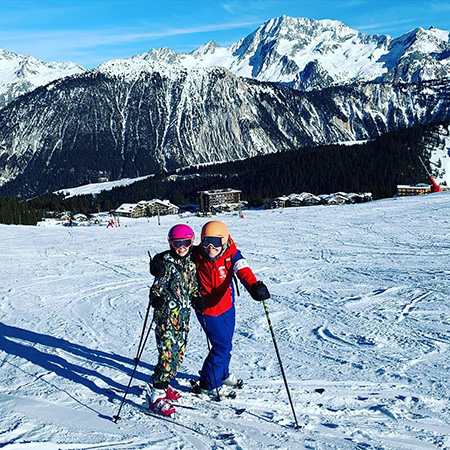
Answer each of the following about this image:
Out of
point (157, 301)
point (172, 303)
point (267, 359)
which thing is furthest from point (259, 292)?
point (267, 359)

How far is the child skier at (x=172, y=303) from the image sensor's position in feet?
18.1

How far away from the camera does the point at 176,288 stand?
18.2 ft

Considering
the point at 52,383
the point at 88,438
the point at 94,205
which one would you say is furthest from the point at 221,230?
the point at 94,205

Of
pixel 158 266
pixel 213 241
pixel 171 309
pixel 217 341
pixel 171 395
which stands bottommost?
pixel 171 395

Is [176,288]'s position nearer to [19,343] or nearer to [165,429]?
[165,429]

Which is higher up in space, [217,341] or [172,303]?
[172,303]

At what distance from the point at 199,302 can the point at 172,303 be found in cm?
34

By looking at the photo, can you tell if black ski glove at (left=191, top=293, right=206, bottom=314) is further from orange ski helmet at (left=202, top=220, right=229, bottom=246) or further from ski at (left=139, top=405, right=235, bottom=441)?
ski at (left=139, top=405, right=235, bottom=441)

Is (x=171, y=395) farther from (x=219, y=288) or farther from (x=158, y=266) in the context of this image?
(x=158, y=266)

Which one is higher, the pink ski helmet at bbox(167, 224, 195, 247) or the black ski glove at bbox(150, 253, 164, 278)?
the pink ski helmet at bbox(167, 224, 195, 247)

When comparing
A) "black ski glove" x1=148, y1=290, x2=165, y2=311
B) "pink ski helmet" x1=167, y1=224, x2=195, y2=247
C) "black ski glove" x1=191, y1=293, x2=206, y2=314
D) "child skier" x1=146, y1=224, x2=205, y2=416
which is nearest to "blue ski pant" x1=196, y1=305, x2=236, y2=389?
"black ski glove" x1=191, y1=293, x2=206, y2=314

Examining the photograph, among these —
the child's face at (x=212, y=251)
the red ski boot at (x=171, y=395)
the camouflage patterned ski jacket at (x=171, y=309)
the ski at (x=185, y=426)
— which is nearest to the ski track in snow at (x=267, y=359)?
the ski at (x=185, y=426)

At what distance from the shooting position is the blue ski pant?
5762 mm

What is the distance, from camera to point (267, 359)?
24.0ft
